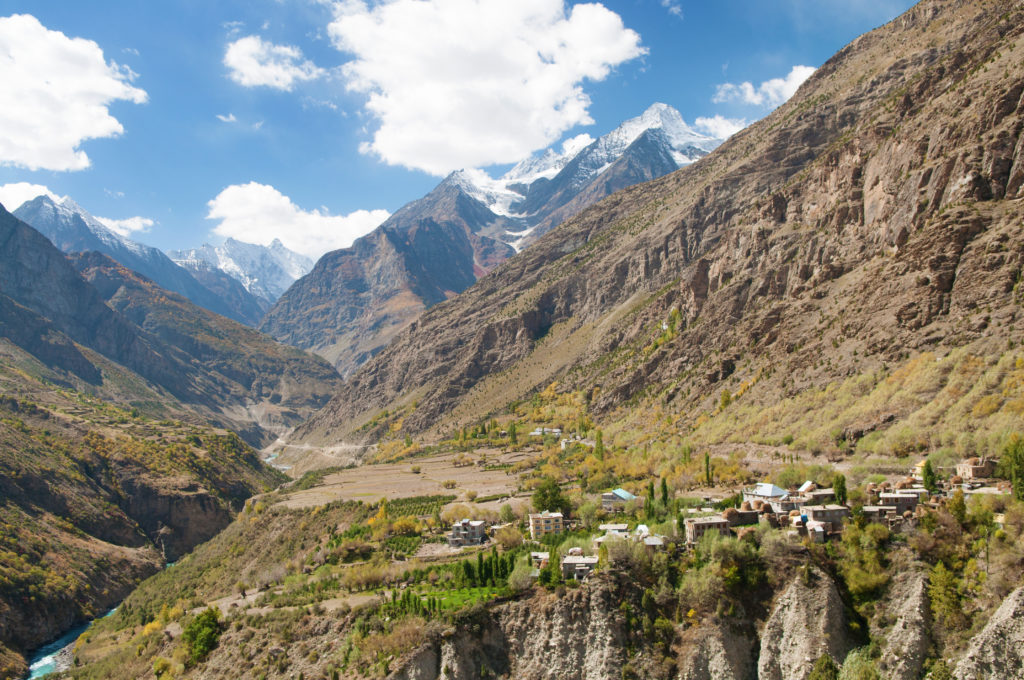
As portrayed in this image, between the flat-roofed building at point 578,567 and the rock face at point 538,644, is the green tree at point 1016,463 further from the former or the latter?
the flat-roofed building at point 578,567

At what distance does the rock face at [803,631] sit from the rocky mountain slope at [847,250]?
25481mm

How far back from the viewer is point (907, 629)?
3638 cm

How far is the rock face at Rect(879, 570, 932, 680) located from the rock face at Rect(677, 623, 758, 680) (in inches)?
285

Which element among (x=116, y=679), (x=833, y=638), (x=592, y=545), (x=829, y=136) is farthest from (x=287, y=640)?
(x=829, y=136)

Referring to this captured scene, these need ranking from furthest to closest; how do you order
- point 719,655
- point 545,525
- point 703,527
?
point 545,525
point 703,527
point 719,655

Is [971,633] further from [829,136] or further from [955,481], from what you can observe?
[829,136]

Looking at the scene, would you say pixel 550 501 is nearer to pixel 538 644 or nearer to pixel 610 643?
pixel 538 644

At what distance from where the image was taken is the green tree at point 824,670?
3666 cm

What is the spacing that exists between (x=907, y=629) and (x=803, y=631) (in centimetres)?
534

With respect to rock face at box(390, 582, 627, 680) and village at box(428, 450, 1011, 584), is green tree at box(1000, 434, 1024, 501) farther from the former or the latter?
rock face at box(390, 582, 627, 680)

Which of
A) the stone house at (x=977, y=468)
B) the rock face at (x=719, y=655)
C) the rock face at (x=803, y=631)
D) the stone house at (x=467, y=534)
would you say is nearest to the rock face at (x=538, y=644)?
the rock face at (x=719, y=655)

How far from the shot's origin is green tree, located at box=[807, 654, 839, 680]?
3666 centimetres

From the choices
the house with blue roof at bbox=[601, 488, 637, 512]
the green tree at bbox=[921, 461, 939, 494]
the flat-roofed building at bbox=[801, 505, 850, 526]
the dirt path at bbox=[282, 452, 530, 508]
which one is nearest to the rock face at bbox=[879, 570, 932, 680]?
the flat-roofed building at bbox=[801, 505, 850, 526]

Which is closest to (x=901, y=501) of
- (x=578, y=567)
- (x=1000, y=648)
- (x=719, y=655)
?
(x=1000, y=648)
